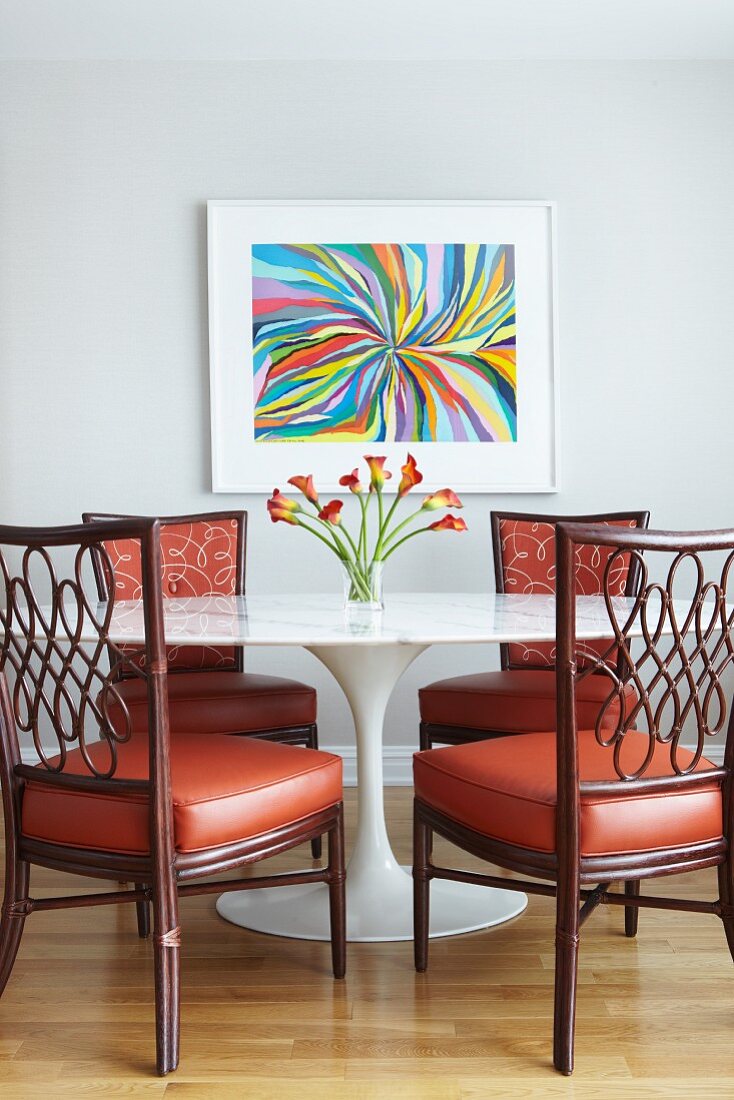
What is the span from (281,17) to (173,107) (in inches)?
20.7

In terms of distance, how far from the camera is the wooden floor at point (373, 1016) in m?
1.75

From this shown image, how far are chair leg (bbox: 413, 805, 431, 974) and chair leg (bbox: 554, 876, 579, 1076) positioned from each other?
40cm

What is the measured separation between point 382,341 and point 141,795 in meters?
2.30

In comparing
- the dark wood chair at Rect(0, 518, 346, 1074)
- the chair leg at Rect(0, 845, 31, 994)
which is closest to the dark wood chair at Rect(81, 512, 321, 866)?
the dark wood chair at Rect(0, 518, 346, 1074)

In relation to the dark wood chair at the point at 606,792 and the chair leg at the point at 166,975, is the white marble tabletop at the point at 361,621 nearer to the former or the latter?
the dark wood chair at the point at 606,792

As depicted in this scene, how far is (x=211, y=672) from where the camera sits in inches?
119

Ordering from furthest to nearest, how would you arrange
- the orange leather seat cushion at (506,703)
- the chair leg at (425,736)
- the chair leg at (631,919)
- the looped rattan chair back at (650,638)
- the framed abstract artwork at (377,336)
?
1. the framed abstract artwork at (377,336)
2. the chair leg at (425,736)
3. the orange leather seat cushion at (506,703)
4. the chair leg at (631,919)
5. the looped rattan chair back at (650,638)

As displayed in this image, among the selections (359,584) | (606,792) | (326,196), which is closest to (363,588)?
(359,584)

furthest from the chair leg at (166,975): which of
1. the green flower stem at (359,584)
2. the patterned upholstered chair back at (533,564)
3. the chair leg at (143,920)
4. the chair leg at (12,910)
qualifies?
the patterned upholstered chair back at (533,564)

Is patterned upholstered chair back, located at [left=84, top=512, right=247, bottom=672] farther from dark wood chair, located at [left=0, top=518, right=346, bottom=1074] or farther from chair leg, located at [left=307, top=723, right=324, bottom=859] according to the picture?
dark wood chair, located at [left=0, top=518, right=346, bottom=1074]

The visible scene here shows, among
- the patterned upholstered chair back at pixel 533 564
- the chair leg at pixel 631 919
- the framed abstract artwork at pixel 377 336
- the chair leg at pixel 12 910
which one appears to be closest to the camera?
the chair leg at pixel 12 910

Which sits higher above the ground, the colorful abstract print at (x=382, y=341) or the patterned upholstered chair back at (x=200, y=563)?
the colorful abstract print at (x=382, y=341)

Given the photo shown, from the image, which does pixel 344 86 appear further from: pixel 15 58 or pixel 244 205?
pixel 15 58

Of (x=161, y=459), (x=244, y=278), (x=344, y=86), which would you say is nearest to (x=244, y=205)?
(x=244, y=278)
